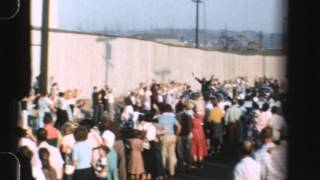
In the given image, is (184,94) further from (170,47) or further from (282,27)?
(282,27)

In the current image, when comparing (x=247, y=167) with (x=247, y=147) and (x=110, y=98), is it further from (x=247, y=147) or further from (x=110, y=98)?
(x=110, y=98)

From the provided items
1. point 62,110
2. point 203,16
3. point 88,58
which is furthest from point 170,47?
point 62,110

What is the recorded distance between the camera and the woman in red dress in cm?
278

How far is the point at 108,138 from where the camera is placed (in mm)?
2873

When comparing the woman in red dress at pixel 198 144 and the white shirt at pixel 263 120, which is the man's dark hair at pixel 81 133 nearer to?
the woman in red dress at pixel 198 144

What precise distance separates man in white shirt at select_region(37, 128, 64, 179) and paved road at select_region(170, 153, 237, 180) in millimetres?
591

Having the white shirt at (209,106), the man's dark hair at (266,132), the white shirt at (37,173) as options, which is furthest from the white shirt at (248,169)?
the white shirt at (37,173)

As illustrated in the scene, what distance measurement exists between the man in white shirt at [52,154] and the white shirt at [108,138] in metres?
0.24

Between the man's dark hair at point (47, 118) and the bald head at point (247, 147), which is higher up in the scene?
the man's dark hair at point (47, 118)

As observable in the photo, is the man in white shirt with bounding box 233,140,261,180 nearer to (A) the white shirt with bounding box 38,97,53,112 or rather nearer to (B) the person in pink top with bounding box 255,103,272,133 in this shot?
(B) the person in pink top with bounding box 255,103,272,133

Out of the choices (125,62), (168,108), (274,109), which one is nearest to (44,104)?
(125,62)

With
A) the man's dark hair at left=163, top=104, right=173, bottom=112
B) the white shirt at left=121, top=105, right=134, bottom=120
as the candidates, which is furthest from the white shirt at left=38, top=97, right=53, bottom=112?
the man's dark hair at left=163, top=104, right=173, bottom=112

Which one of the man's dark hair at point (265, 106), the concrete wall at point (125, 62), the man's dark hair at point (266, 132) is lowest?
the man's dark hair at point (266, 132)

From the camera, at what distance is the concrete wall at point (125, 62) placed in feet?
9.18
